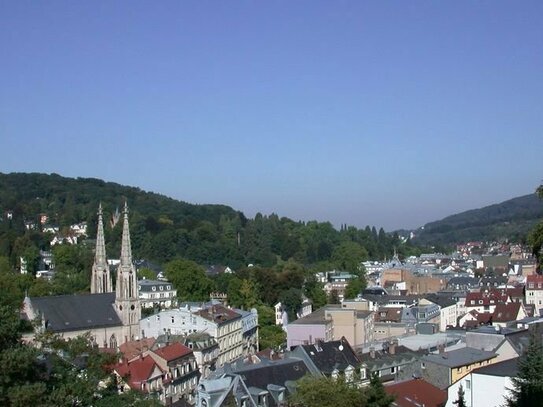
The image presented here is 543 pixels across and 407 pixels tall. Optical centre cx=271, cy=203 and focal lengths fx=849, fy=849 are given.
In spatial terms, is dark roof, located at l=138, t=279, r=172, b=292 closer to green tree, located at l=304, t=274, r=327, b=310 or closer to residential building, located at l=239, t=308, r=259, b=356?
green tree, located at l=304, t=274, r=327, b=310

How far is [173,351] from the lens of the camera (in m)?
44.2

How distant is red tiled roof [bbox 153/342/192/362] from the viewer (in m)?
42.6

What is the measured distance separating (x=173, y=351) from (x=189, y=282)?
4194 cm

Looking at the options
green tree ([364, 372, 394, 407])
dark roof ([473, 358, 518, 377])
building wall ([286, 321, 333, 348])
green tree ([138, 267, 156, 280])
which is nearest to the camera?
green tree ([364, 372, 394, 407])

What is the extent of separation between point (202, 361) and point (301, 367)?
13.2 meters

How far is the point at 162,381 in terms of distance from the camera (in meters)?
40.8

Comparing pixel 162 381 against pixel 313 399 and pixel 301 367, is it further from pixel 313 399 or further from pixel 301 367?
→ pixel 313 399

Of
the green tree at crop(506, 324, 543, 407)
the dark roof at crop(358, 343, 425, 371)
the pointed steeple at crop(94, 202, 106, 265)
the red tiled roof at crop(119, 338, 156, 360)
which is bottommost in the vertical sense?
the dark roof at crop(358, 343, 425, 371)

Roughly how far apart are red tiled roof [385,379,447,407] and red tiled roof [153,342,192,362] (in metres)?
12.4

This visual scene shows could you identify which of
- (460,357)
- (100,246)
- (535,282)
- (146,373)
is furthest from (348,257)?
(146,373)

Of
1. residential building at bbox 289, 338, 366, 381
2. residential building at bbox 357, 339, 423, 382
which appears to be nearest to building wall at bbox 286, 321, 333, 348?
residential building at bbox 357, 339, 423, 382

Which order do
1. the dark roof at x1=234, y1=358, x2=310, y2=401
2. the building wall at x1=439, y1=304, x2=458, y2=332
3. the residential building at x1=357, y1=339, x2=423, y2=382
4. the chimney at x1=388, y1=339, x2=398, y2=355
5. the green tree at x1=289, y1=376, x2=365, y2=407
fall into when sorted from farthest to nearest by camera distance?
1. the building wall at x1=439, y1=304, x2=458, y2=332
2. the chimney at x1=388, y1=339, x2=398, y2=355
3. the residential building at x1=357, y1=339, x2=423, y2=382
4. the dark roof at x1=234, y1=358, x2=310, y2=401
5. the green tree at x1=289, y1=376, x2=365, y2=407

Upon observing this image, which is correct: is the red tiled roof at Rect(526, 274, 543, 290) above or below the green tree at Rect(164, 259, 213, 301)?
below

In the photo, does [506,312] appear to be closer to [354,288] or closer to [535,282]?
[535,282]
